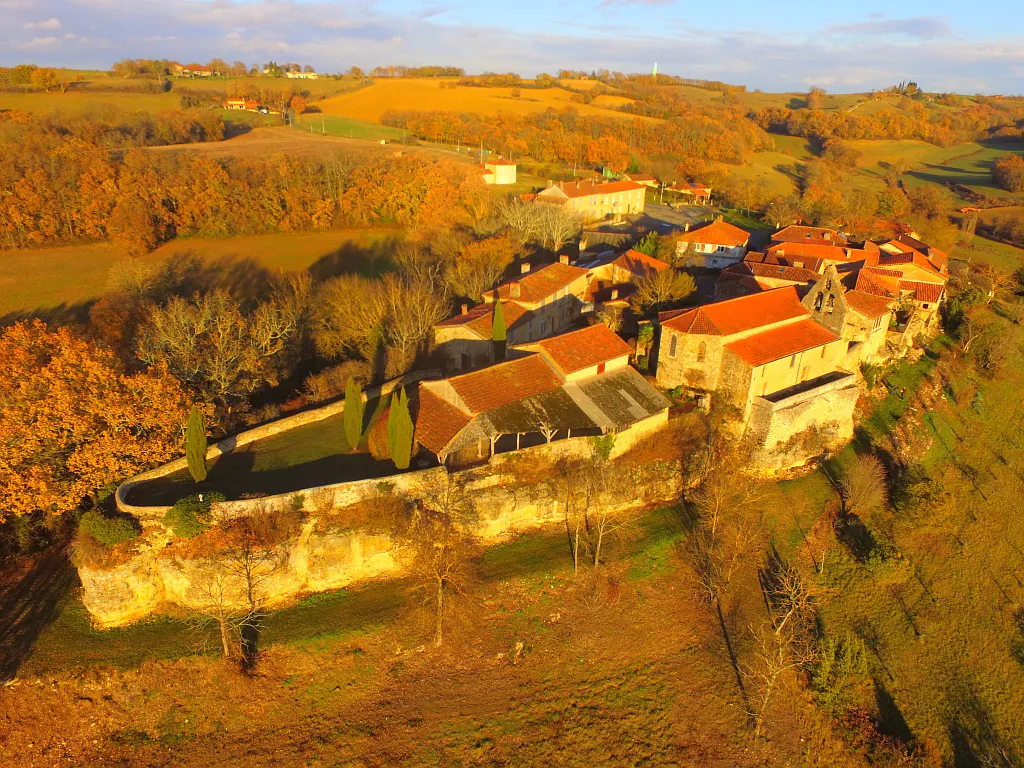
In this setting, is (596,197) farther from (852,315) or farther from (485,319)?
(485,319)

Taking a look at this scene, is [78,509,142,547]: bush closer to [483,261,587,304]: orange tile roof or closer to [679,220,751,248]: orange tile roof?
[483,261,587,304]: orange tile roof

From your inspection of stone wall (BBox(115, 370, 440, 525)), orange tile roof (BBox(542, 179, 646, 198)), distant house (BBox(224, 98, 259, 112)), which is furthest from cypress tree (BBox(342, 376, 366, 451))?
distant house (BBox(224, 98, 259, 112))

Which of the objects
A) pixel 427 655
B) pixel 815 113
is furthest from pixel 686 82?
pixel 427 655

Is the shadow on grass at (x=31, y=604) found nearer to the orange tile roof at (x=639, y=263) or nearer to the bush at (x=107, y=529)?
the bush at (x=107, y=529)

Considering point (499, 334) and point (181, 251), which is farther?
point (181, 251)

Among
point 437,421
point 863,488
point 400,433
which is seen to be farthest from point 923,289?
point 400,433

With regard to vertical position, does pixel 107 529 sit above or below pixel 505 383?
below

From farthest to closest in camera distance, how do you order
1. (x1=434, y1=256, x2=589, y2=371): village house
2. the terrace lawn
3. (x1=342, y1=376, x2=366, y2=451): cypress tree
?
(x1=434, y1=256, x2=589, y2=371): village house, (x1=342, y1=376, x2=366, y2=451): cypress tree, the terrace lawn
